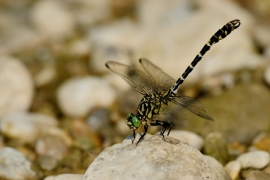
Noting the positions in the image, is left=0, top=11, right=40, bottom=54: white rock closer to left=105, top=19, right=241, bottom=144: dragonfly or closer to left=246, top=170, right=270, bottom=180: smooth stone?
left=105, top=19, right=241, bottom=144: dragonfly

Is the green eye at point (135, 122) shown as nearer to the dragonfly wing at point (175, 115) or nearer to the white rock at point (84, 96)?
the dragonfly wing at point (175, 115)

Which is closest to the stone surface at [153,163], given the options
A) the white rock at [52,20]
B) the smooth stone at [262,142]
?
the smooth stone at [262,142]

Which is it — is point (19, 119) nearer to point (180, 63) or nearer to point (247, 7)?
point (180, 63)

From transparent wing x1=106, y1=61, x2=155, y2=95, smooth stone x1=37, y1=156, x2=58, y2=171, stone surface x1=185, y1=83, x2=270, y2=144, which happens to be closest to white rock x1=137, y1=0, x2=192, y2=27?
stone surface x1=185, y1=83, x2=270, y2=144

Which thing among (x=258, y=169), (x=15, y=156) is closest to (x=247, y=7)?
(x=258, y=169)

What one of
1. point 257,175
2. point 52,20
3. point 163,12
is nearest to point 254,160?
point 257,175
